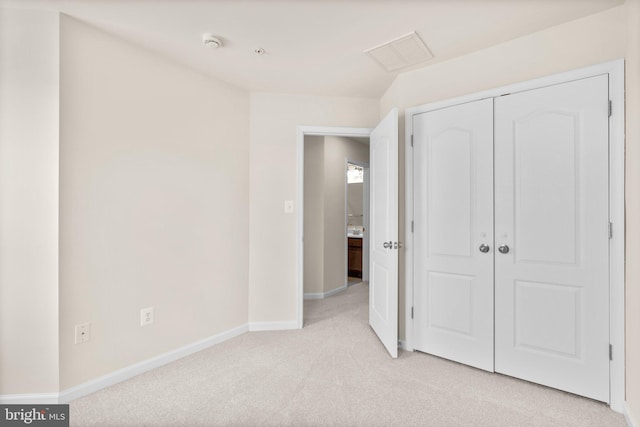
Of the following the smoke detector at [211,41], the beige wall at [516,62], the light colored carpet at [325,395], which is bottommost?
the light colored carpet at [325,395]

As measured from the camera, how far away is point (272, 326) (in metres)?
3.24

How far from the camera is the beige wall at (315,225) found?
4.54 m

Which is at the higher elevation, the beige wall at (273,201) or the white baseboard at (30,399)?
the beige wall at (273,201)

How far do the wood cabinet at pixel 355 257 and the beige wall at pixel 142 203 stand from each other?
3135 mm

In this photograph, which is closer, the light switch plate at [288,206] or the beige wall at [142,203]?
the beige wall at [142,203]

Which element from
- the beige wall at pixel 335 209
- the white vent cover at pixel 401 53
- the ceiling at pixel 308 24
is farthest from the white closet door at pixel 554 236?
the beige wall at pixel 335 209

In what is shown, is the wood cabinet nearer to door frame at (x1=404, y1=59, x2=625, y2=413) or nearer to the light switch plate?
the light switch plate

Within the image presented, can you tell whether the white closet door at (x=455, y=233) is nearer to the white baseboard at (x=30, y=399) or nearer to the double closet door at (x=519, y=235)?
the double closet door at (x=519, y=235)

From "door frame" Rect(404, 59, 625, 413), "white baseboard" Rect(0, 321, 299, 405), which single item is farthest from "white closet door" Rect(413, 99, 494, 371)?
"white baseboard" Rect(0, 321, 299, 405)

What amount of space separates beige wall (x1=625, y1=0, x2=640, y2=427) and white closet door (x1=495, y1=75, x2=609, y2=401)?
0.37 ft

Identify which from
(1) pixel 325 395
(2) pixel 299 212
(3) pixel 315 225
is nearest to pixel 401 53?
(2) pixel 299 212

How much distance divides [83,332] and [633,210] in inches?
135

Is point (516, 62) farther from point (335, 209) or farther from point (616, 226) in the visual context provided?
point (335, 209)

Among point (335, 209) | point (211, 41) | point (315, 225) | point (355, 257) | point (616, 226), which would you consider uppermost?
point (211, 41)
